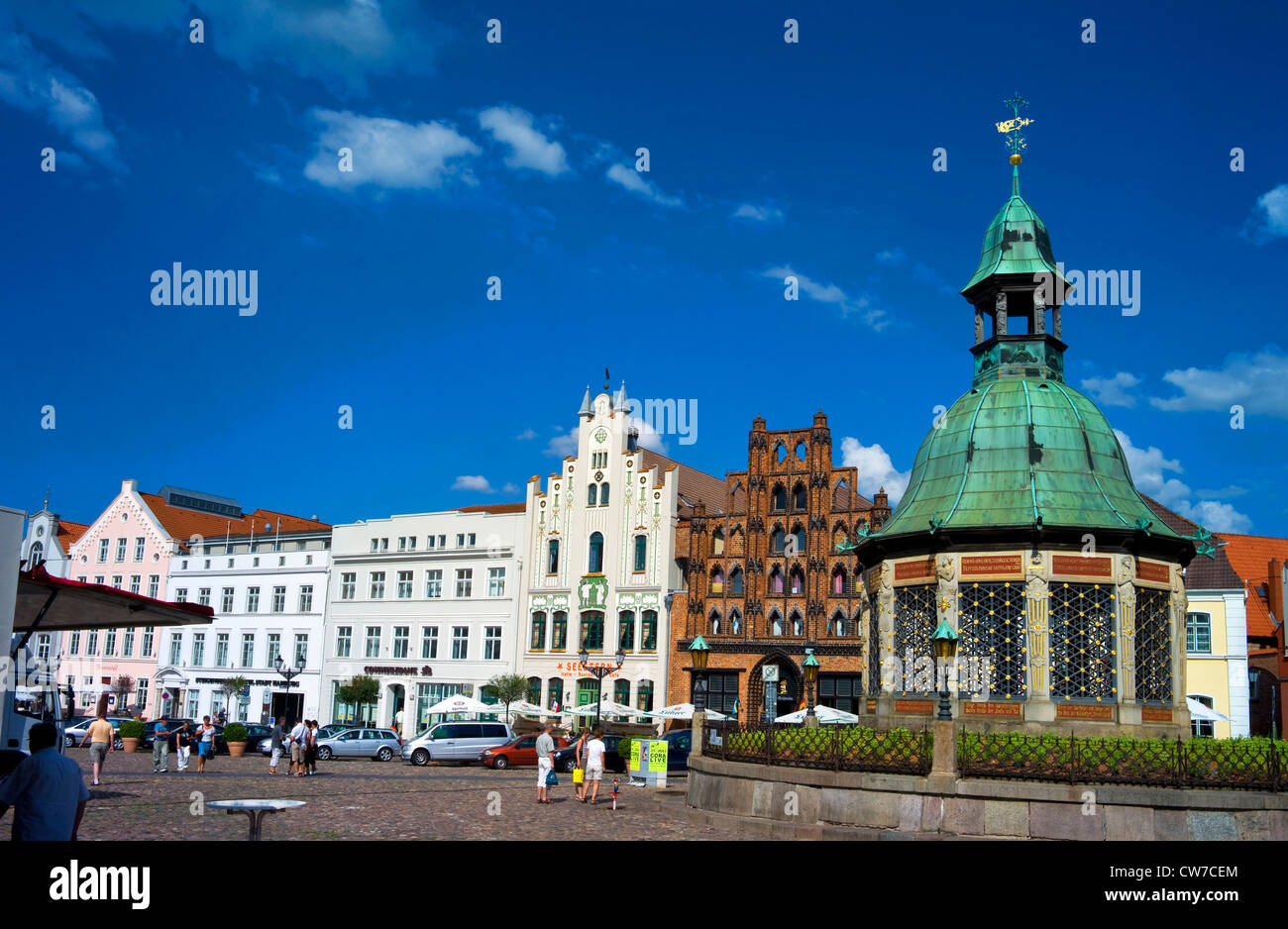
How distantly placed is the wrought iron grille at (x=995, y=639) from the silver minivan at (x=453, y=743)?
22.4m

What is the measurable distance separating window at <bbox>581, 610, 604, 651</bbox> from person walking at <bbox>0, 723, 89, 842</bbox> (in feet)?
159

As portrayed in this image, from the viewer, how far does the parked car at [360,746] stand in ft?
141

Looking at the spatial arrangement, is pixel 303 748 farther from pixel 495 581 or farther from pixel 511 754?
pixel 495 581

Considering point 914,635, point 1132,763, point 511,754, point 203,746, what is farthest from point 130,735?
point 1132,763

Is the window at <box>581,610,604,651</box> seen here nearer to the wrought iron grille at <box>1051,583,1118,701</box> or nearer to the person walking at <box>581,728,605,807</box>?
the person walking at <box>581,728,605,807</box>

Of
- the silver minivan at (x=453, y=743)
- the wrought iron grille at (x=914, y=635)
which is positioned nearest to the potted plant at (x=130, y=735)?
the silver minivan at (x=453, y=743)

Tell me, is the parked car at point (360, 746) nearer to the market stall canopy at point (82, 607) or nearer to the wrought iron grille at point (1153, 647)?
the market stall canopy at point (82, 607)

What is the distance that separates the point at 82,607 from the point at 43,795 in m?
13.8

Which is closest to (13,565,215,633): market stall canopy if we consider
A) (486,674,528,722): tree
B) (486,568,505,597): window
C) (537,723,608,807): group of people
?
(537,723,608,807): group of people

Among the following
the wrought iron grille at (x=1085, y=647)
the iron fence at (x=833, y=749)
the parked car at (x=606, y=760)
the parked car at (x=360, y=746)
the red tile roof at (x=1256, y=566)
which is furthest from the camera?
the red tile roof at (x=1256, y=566)

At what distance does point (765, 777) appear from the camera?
20.5m

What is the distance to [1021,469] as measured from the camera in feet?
83.3

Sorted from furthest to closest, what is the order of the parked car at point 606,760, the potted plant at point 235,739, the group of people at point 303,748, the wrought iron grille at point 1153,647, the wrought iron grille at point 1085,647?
the potted plant at point 235,739
the parked car at point 606,760
the group of people at point 303,748
the wrought iron grille at point 1153,647
the wrought iron grille at point 1085,647
